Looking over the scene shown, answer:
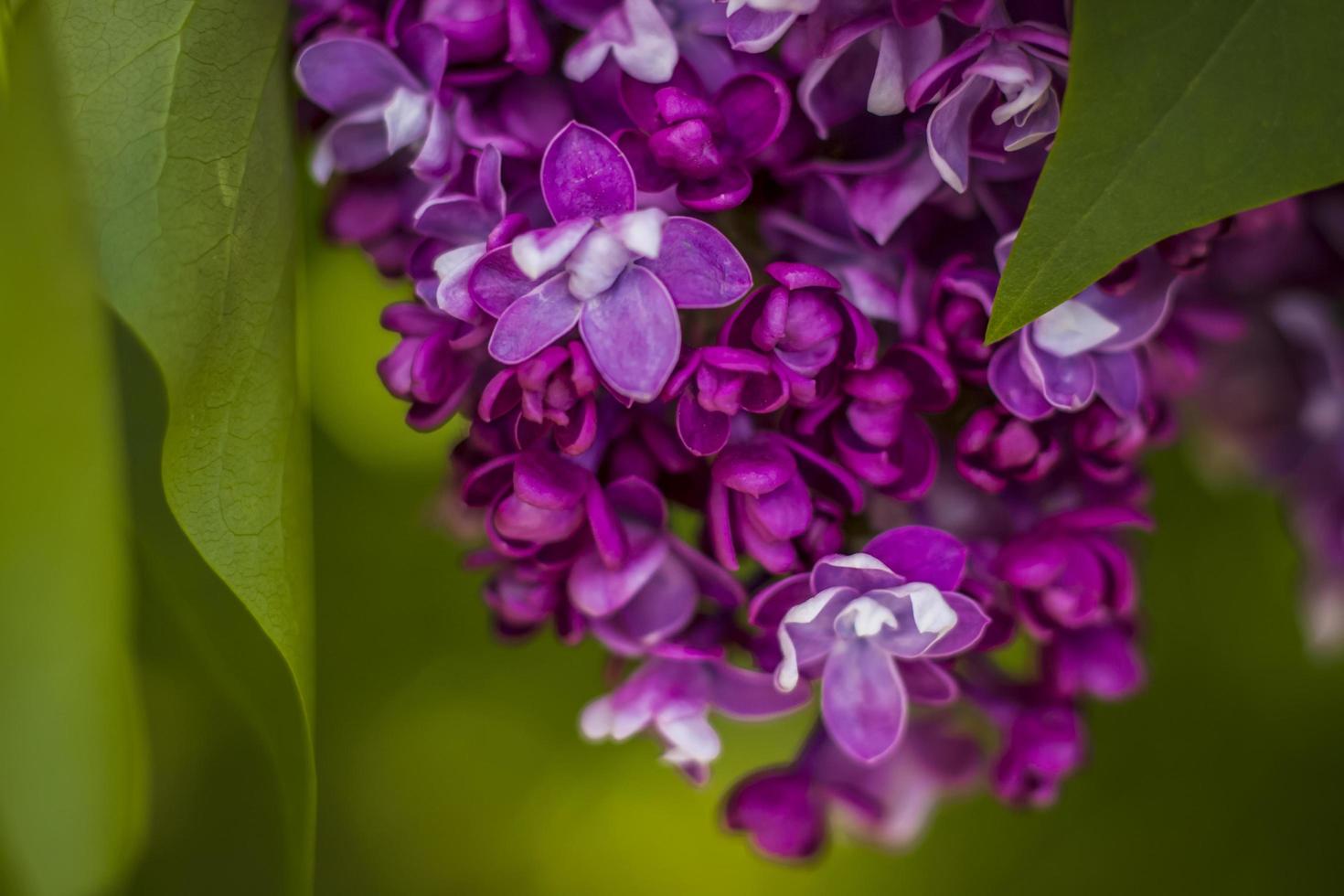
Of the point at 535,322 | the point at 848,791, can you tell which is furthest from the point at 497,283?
the point at 848,791

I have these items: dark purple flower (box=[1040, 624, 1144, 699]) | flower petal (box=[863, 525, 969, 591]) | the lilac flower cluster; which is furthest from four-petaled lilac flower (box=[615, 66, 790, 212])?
dark purple flower (box=[1040, 624, 1144, 699])

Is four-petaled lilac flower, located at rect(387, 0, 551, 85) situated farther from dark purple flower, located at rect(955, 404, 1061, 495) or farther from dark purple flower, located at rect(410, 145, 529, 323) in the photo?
dark purple flower, located at rect(955, 404, 1061, 495)

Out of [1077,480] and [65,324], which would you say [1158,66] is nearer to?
[1077,480]

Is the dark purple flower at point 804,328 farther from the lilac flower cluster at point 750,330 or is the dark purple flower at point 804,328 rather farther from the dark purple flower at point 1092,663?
the dark purple flower at point 1092,663

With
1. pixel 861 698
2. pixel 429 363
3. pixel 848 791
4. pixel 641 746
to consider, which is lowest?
pixel 641 746

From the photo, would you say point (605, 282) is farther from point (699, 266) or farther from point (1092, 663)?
point (1092, 663)

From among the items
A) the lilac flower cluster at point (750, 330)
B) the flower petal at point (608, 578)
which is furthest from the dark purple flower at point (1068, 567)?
the flower petal at point (608, 578)
